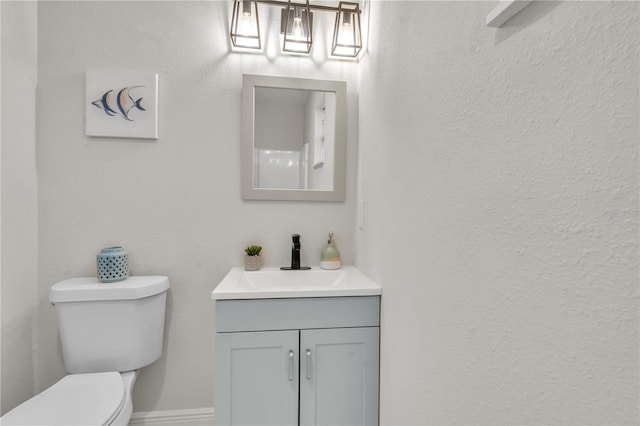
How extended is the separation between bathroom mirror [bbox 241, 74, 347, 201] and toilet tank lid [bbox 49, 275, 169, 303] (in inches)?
24.6

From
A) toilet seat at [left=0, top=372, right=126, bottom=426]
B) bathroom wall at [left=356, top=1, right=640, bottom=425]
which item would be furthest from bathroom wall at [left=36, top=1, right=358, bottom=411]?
bathroom wall at [left=356, top=1, right=640, bottom=425]

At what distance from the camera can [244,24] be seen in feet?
4.96

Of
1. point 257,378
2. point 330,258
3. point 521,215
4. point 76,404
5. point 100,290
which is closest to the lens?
point 521,215

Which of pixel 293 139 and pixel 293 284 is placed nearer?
pixel 293 284

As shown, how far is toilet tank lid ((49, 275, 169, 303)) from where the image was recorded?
1.28m

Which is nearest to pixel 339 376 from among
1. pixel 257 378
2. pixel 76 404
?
pixel 257 378

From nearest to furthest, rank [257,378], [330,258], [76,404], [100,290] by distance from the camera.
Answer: [76,404], [257,378], [100,290], [330,258]

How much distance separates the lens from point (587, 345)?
1.30 feet

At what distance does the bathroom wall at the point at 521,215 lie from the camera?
14.5 inches

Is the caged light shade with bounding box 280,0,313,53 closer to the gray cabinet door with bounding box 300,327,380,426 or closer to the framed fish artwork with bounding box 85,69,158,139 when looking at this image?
the framed fish artwork with bounding box 85,69,158,139

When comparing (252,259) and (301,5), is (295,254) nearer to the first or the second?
(252,259)

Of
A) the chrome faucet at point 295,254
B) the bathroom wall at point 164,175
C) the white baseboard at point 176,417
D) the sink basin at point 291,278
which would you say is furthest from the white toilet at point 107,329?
the chrome faucet at point 295,254

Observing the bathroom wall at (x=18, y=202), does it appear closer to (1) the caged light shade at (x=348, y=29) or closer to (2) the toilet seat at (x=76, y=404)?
(2) the toilet seat at (x=76, y=404)

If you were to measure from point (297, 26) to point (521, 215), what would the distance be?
1.49 metres
